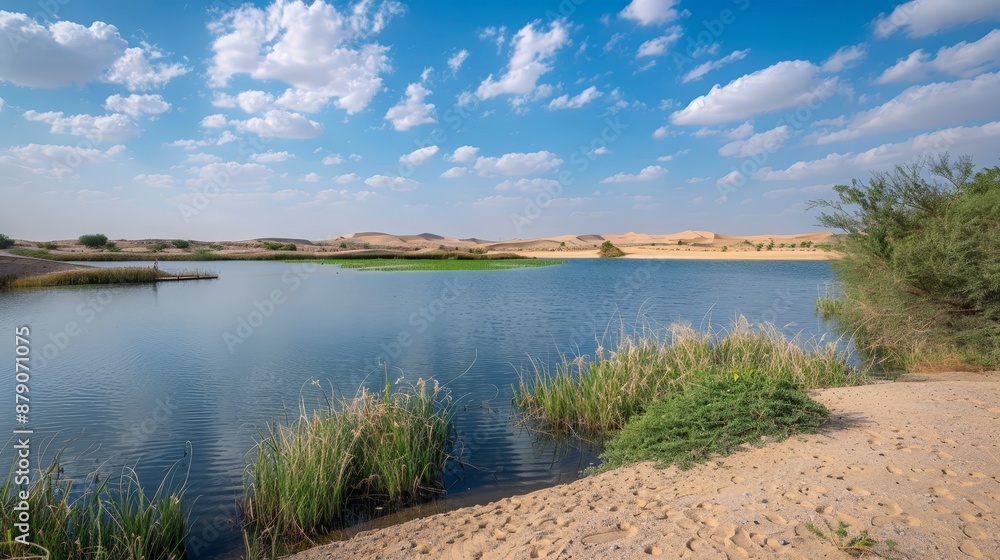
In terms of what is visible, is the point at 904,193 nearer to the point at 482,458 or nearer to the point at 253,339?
the point at 482,458

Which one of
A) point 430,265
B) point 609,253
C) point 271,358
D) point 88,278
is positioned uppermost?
point 609,253

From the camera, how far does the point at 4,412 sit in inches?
373

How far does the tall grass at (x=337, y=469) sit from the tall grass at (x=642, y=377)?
2.20 metres

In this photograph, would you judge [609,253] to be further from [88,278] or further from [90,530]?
[90,530]

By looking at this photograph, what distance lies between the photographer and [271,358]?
13.8 m

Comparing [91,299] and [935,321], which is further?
[91,299]

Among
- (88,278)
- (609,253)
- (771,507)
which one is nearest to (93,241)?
(88,278)

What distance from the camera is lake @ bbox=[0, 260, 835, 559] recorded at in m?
7.31

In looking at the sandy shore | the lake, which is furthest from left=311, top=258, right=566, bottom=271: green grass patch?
the sandy shore

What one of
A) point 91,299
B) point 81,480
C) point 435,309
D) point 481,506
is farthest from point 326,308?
point 481,506

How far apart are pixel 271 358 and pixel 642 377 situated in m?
9.70

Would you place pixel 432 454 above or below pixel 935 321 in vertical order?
below

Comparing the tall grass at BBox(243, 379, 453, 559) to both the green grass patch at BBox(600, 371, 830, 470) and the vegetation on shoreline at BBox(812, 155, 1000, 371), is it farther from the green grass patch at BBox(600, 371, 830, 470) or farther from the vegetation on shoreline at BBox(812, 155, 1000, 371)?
the vegetation on shoreline at BBox(812, 155, 1000, 371)

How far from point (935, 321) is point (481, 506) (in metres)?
12.5
